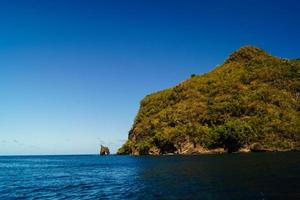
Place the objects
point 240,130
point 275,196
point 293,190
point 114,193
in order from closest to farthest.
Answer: point 275,196 < point 293,190 < point 114,193 < point 240,130

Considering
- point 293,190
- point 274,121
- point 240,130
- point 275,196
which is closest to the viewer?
point 275,196

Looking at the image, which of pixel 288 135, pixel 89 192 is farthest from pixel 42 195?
pixel 288 135

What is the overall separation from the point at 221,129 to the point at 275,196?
158 metres

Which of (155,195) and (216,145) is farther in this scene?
(216,145)

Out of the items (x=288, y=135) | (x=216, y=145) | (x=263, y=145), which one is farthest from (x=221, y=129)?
(x=288, y=135)

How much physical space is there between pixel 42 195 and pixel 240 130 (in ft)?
501

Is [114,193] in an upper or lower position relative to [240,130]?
lower

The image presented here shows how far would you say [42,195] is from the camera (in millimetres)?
46125

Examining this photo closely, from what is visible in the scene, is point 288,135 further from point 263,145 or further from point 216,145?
point 216,145

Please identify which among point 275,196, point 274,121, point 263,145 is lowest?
point 275,196

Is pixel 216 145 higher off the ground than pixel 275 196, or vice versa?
pixel 216 145

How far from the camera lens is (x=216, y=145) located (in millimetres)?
195375

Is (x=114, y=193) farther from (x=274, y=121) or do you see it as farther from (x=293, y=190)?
(x=274, y=121)

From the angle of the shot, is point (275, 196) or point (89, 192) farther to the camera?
point (89, 192)
